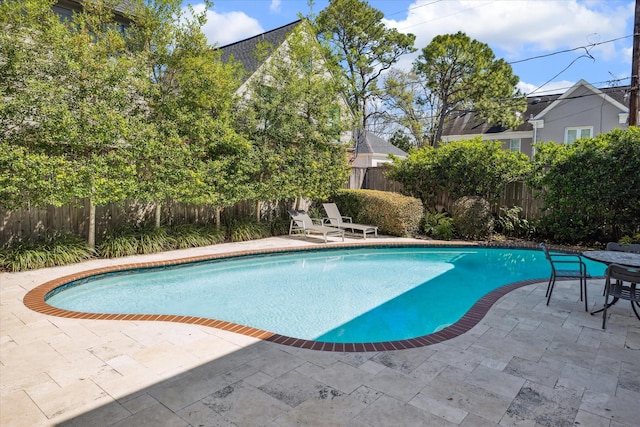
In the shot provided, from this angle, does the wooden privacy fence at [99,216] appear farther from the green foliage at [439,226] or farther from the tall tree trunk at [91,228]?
the green foliage at [439,226]

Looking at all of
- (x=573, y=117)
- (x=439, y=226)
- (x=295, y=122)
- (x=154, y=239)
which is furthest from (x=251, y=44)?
(x=573, y=117)

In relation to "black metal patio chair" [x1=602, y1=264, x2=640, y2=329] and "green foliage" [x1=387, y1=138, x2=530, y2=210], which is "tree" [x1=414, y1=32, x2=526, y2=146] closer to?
"green foliage" [x1=387, y1=138, x2=530, y2=210]

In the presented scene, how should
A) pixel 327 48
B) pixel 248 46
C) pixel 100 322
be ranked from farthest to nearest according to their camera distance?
pixel 248 46, pixel 327 48, pixel 100 322

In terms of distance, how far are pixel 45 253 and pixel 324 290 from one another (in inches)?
203

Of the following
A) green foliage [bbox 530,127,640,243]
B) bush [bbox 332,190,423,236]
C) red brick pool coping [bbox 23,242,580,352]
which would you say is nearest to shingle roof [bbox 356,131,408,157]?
bush [bbox 332,190,423,236]

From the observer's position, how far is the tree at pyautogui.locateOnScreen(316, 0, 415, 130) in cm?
2008

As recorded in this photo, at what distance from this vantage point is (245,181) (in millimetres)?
10352

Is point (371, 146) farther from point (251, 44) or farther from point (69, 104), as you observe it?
point (69, 104)

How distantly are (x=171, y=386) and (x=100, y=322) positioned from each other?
6.50 feet

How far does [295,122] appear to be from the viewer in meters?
10.9

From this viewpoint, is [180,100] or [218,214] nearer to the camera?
[180,100]

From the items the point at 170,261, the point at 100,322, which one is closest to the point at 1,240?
the point at 170,261

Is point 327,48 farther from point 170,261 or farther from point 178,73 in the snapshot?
point 170,261

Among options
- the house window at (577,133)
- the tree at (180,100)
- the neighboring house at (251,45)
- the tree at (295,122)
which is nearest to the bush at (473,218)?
the tree at (295,122)
